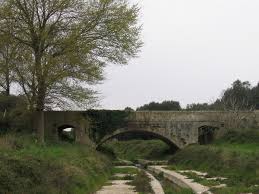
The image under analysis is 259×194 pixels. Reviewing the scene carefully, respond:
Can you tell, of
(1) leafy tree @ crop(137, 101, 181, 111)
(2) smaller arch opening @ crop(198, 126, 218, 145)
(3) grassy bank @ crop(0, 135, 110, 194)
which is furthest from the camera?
(1) leafy tree @ crop(137, 101, 181, 111)

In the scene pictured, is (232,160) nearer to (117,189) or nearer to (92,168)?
(92,168)

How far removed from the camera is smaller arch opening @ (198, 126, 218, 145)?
54156 mm

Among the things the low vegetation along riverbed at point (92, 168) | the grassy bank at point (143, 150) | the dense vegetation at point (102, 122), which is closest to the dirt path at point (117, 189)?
the low vegetation along riverbed at point (92, 168)

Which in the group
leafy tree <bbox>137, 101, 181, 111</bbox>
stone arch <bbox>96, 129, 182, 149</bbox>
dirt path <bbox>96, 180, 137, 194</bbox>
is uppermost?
leafy tree <bbox>137, 101, 181, 111</bbox>

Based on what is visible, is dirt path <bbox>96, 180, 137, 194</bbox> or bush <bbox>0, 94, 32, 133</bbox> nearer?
dirt path <bbox>96, 180, 137, 194</bbox>

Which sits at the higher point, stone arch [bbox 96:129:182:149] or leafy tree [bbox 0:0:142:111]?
leafy tree [bbox 0:0:142:111]

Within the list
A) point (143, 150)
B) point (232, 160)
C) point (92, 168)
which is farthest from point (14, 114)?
point (143, 150)

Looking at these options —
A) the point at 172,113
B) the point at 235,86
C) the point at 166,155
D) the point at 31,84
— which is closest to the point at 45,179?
the point at 31,84

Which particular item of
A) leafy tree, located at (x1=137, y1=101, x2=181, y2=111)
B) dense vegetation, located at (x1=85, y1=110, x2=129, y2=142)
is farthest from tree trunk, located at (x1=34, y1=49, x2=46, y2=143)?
leafy tree, located at (x1=137, y1=101, x2=181, y2=111)

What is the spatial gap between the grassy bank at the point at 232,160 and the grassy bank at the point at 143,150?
798cm

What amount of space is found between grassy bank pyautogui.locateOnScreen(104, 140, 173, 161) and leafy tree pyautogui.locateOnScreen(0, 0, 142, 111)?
18.8 metres

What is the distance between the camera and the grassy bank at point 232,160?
25047mm

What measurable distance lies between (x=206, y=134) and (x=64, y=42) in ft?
77.6

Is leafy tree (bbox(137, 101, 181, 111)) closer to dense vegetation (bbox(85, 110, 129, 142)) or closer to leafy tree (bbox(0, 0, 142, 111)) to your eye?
dense vegetation (bbox(85, 110, 129, 142))
